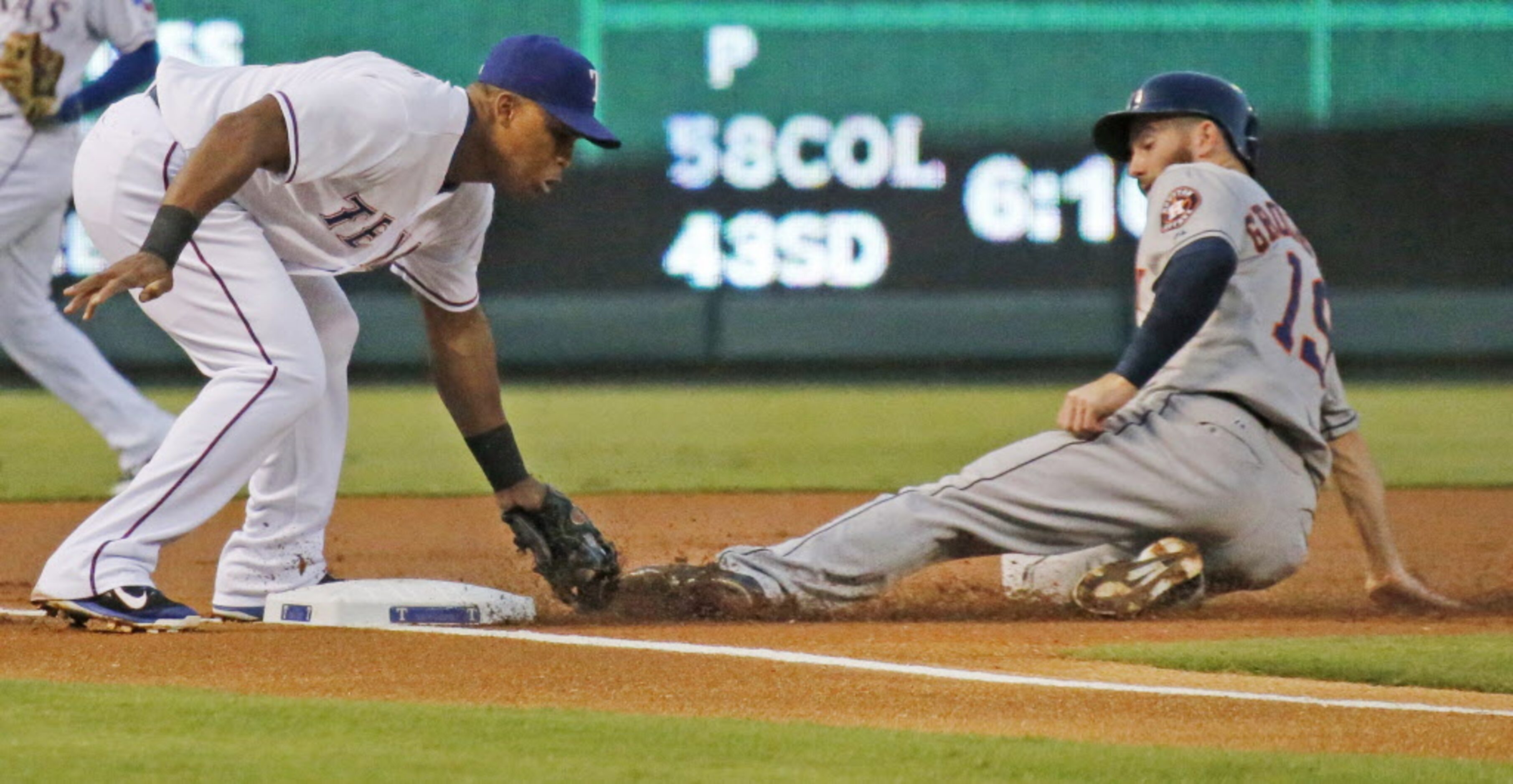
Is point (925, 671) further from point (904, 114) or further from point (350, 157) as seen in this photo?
point (904, 114)

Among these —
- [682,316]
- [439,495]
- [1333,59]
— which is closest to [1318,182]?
[1333,59]

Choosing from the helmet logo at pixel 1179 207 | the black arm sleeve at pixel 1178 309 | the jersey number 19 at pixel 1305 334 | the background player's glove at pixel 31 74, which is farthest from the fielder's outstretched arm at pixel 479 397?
the background player's glove at pixel 31 74

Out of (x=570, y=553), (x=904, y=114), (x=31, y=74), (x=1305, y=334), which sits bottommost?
(x=570, y=553)

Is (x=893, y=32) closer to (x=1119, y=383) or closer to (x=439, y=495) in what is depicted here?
(x=439, y=495)

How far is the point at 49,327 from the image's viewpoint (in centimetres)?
620

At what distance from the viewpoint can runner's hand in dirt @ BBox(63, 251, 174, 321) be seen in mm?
3441

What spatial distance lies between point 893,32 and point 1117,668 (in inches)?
394

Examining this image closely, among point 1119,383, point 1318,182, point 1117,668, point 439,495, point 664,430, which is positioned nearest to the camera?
point 1117,668

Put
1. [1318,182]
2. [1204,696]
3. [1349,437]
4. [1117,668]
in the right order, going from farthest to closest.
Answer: [1318,182] → [1349,437] → [1117,668] → [1204,696]

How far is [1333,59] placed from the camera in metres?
13.5

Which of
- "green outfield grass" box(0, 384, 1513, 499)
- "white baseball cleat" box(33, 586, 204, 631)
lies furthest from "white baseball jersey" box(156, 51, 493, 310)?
"green outfield grass" box(0, 384, 1513, 499)

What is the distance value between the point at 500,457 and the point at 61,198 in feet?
7.83

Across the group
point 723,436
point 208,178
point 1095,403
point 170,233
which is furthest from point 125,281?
point 723,436

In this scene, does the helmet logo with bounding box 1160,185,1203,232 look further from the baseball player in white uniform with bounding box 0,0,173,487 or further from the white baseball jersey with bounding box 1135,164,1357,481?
the baseball player in white uniform with bounding box 0,0,173,487
